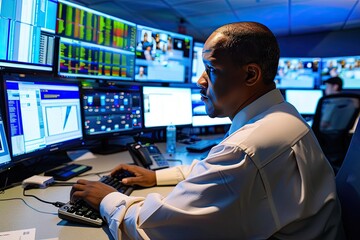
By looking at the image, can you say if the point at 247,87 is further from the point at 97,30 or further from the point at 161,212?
the point at 97,30

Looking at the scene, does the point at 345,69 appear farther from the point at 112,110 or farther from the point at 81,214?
the point at 81,214

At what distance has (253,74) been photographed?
0.78 meters

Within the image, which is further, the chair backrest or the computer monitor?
the computer monitor

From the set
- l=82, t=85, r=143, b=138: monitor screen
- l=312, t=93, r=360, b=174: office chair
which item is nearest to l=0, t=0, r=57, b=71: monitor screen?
l=82, t=85, r=143, b=138: monitor screen

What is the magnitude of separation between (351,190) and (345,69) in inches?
179

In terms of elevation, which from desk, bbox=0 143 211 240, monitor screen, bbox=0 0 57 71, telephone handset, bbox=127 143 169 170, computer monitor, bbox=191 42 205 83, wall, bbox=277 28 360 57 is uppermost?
wall, bbox=277 28 360 57

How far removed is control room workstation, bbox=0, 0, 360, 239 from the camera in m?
0.98

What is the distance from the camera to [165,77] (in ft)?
7.52

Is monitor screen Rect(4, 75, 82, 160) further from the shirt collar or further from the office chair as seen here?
the office chair

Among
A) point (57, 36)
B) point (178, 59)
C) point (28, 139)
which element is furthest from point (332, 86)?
point (28, 139)

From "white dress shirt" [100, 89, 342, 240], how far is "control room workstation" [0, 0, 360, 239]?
0.67 ft

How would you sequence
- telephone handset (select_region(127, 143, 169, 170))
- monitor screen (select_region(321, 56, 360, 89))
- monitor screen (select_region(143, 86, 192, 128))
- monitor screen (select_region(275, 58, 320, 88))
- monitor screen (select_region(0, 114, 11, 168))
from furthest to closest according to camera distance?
monitor screen (select_region(275, 58, 320, 88)), monitor screen (select_region(321, 56, 360, 89)), monitor screen (select_region(143, 86, 192, 128)), telephone handset (select_region(127, 143, 169, 170)), monitor screen (select_region(0, 114, 11, 168))

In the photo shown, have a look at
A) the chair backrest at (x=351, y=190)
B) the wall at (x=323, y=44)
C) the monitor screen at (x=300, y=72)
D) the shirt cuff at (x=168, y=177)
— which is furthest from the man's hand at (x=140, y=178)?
the wall at (x=323, y=44)

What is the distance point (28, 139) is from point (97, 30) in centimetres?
90
